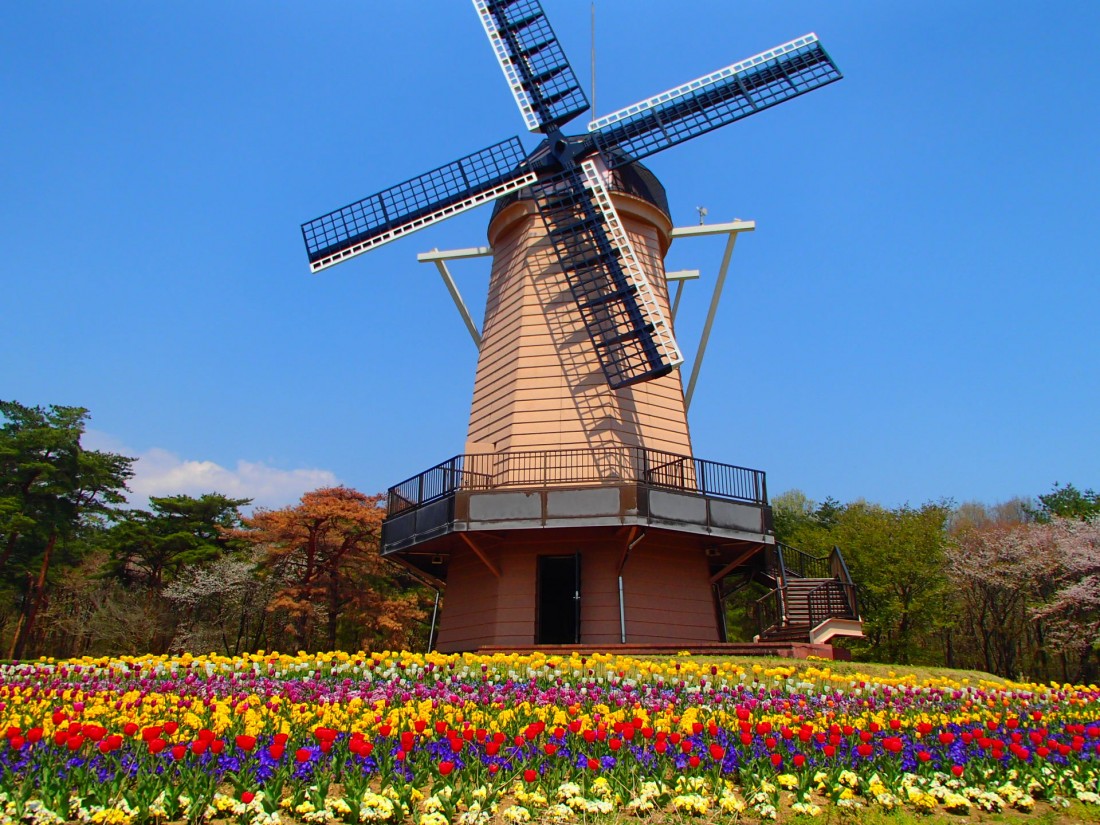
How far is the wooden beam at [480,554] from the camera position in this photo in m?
15.4

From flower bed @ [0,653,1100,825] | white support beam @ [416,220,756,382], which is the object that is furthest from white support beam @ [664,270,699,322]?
flower bed @ [0,653,1100,825]

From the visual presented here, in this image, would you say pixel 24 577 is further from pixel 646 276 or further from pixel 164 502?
pixel 646 276

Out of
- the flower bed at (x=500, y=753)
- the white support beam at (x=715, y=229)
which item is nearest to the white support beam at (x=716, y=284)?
the white support beam at (x=715, y=229)

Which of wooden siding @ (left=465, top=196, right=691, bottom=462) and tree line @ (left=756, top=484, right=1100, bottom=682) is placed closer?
wooden siding @ (left=465, top=196, right=691, bottom=462)

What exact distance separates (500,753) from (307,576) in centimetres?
2353

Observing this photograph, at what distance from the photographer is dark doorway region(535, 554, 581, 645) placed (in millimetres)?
16266

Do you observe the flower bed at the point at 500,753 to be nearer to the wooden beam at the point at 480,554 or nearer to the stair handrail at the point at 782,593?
the wooden beam at the point at 480,554

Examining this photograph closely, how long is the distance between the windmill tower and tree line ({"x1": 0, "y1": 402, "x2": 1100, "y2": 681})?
9.40 m

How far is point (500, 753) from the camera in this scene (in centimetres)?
520

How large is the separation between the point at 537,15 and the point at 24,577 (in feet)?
103

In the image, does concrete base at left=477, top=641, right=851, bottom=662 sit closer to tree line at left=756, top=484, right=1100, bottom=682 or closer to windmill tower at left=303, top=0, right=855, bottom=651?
windmill tower at left=303, top=0, right=855, bottom=651

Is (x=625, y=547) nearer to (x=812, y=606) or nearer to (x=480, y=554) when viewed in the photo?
(x=480, y=554)

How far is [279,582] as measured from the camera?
28.9m

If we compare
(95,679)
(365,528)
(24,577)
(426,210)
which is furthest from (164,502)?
(95,679)
